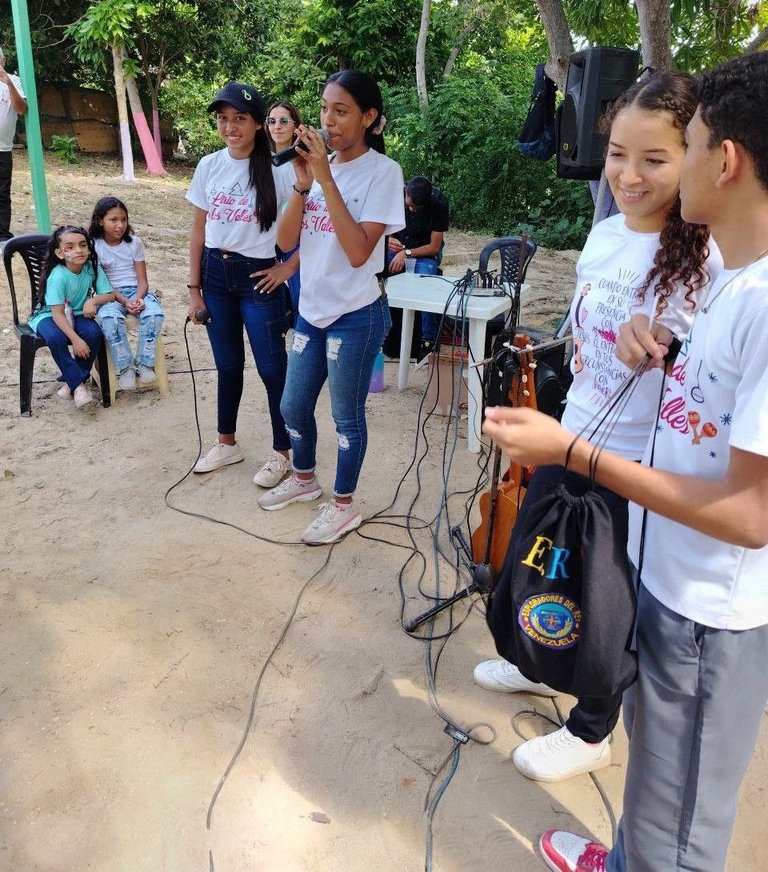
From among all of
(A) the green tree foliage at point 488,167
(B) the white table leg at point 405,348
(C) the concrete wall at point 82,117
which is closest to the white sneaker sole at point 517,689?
(B) the white table leg at point 405,348

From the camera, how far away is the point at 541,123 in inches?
188

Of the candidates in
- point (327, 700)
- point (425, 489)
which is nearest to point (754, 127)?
point (327, 700)

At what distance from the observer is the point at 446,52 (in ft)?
47.0

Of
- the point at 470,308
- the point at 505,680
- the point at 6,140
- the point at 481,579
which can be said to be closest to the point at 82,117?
the point at 6,140

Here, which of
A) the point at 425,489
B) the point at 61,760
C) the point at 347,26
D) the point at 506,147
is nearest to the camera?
the point at 61,760

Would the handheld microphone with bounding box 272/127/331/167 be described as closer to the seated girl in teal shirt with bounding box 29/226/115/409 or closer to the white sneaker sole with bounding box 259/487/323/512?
the white sneaker sole with bounding box 259/487/323/512

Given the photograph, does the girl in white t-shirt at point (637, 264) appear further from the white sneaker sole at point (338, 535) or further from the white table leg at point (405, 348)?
the white table leg at point (405, 348)

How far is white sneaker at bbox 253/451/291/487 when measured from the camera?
129 inches

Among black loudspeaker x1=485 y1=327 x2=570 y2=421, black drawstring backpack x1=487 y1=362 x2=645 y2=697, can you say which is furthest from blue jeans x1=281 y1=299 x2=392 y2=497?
black drawstring backpack x1=487 y1=362 x2=645 y2=697

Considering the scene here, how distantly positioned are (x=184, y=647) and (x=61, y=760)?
51 cm

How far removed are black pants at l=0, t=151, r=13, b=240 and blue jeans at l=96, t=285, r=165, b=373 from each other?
92.9 inches

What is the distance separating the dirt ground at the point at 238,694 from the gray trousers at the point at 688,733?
61 cm

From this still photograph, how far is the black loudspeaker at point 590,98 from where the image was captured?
3539 mm

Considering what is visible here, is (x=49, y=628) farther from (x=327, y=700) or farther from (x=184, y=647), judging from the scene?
(x=327, y=700)
